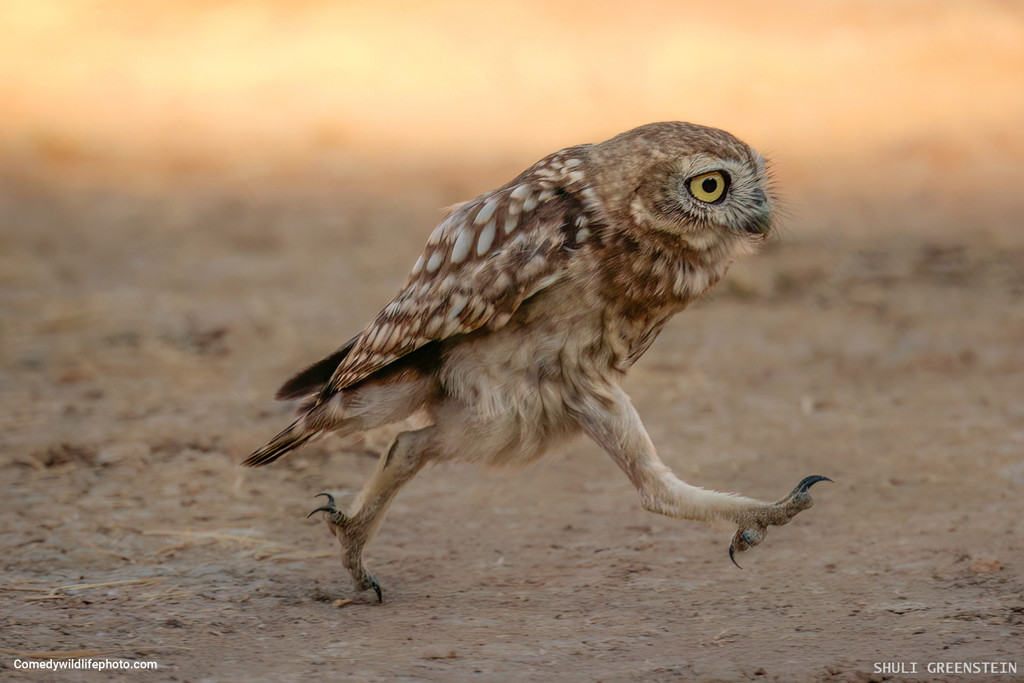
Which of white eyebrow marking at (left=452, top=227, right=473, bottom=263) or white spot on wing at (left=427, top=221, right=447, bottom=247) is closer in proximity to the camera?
white eyebrow marking at (left=452, top=227, right=473, bottom=263)

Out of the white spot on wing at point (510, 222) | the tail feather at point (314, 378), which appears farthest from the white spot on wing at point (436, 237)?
the tail feather at point (314, 378)

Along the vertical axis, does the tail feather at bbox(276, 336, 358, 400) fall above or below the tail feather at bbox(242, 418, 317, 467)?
above

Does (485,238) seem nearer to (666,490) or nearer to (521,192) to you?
(521,192)

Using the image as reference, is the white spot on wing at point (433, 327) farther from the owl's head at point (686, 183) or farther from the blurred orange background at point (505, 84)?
the blurred orange background at point (505, 84)

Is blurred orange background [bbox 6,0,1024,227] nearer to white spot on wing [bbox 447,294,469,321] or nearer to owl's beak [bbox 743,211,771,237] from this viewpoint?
owl's beak [bbox 743,211,771,237]

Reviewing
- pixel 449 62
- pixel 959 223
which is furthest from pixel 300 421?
→ pixel 449 62

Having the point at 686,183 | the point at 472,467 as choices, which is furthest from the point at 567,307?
the point at 472,467

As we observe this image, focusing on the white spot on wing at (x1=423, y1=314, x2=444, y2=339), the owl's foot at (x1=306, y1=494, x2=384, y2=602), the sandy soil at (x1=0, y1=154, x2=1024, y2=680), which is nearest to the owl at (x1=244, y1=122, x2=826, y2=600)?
the white spot on wing at (x1=423, y1=314, x2=444, y2=339)

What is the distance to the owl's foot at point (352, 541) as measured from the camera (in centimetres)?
421

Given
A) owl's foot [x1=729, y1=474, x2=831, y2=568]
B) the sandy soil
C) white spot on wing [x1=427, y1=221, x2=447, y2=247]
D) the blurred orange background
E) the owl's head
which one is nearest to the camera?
owl's foot [x1=729, y1=474, x2=831, y2=568]

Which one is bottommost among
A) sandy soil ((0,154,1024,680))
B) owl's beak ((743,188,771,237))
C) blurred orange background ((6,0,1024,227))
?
sandy soil ((0,154,1024,680))

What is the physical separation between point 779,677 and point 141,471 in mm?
3362

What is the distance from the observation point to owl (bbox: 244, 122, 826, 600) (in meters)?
3.72

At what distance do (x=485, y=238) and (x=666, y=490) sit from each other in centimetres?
102
